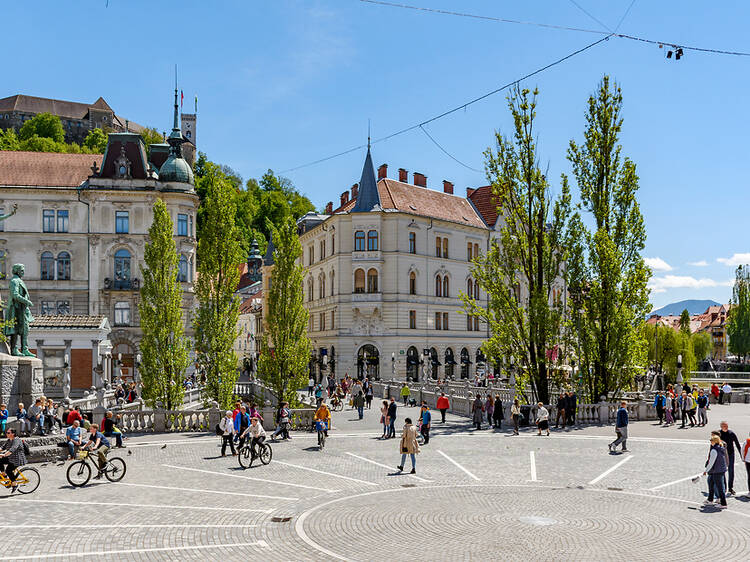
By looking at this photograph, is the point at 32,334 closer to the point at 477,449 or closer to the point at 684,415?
the point at 477,449

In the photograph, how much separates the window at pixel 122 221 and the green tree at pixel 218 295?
25420 millimetres

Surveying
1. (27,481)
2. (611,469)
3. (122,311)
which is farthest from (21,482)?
(122,311)

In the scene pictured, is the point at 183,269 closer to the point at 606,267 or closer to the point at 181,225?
the point at 181,225

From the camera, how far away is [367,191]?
59.8 metres

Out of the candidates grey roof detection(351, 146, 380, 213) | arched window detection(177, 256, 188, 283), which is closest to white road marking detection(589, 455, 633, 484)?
arched window detection(177, 256, 188, 283)

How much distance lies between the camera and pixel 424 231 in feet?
201

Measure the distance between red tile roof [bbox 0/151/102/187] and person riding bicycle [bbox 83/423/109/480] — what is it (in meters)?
40.6

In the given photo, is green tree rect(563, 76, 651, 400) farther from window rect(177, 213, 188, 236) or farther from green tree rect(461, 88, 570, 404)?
window rect(177, 213, 188, 236)

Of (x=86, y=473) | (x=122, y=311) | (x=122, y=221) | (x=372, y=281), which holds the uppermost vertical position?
(x=122, y=221)

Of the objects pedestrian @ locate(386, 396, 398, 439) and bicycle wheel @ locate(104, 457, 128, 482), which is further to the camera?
pedestrian @ locate(386, 396, 398, 439)

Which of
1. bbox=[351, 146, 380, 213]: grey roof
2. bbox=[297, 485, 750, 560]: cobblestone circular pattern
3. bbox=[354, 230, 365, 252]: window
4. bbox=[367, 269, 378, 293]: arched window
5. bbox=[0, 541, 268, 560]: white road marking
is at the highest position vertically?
bbox=[351, 146, 380, 213]: grey roof

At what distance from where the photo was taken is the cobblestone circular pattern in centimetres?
1145

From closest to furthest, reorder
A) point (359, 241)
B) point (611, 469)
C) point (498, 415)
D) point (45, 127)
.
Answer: point (611, 469)
point (498, 415)
point (359, 241)
point (45, 127)

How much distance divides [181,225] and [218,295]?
86.3 ft
